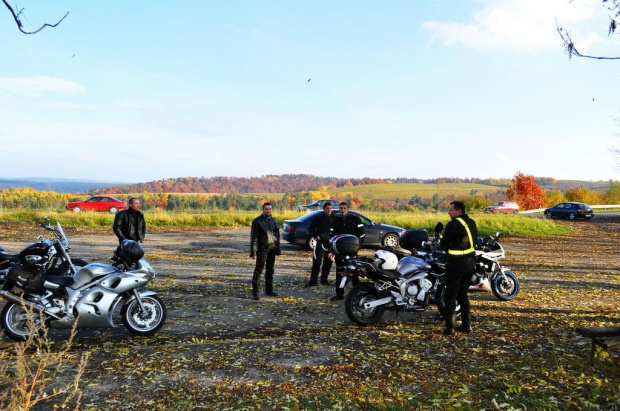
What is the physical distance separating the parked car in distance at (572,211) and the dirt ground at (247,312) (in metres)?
18.4

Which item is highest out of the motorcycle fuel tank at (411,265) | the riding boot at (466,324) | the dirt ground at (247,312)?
the motorcycle fuel tank at (411,265)

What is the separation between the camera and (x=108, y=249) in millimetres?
A: 16781

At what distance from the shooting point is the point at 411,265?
774 cm

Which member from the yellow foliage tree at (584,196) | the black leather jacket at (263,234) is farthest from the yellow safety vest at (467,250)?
the yellow foliage tree at (584,196)

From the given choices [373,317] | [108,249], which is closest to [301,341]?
[373,317]

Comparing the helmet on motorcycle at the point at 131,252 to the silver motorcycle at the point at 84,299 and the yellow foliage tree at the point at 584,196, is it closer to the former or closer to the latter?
the silver motorcycle at the point at 84,299

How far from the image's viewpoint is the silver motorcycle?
6.34 metres

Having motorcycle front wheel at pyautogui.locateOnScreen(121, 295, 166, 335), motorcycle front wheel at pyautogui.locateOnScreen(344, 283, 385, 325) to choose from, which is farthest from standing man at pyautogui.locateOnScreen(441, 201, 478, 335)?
motorcycle front wheel at pyautogui.locateOnScreen(121, 295, 166, 335)

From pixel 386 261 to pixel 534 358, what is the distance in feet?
8.42

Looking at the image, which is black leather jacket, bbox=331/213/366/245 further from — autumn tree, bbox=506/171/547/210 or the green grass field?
autumn tree, bbox=506/171/547/210

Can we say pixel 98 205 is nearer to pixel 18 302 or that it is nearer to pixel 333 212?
pixel 333 212

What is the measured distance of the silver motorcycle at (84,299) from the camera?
6336 mm

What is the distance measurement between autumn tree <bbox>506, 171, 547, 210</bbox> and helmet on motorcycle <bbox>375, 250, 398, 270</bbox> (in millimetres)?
58829

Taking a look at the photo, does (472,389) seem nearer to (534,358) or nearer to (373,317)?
(534,358)
